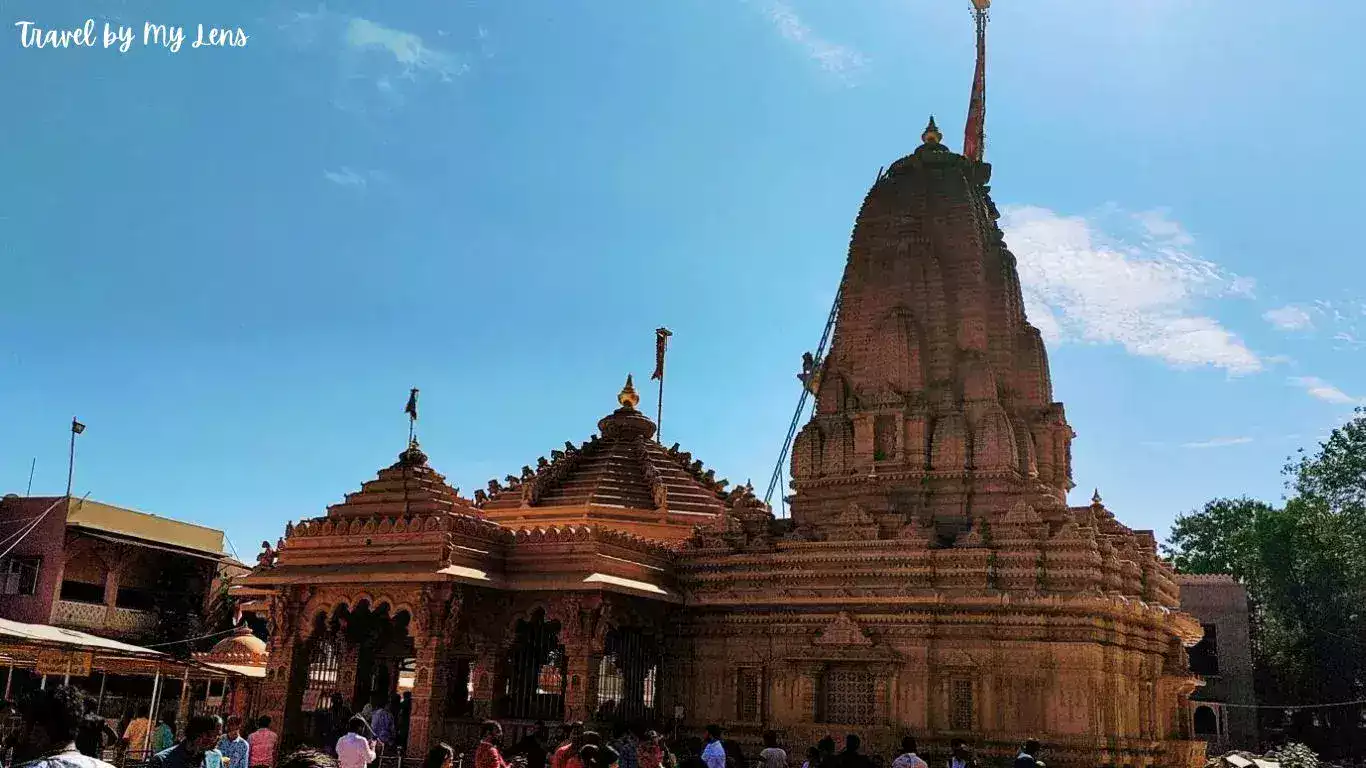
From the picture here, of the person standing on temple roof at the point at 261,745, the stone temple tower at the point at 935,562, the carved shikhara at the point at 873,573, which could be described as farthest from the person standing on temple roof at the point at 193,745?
the stone temple tower at the point at 935,562

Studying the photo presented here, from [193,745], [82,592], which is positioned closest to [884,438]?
[193,745]

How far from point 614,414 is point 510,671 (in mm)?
Answer: 9600

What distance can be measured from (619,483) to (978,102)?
18060 millimetres

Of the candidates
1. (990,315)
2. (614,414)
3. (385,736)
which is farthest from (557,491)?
(990,315)

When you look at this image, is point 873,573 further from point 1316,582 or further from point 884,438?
point 1316,582

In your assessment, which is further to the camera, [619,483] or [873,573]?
[619,483]

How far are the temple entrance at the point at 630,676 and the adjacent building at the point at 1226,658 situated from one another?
27.3 m

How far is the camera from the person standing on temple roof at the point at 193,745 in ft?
30.4

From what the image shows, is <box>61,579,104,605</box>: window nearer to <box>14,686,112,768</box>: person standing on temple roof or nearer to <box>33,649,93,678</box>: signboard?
<box>33,649,93,678</box>: signboard

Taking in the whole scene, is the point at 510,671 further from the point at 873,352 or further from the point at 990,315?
the point at 990,315

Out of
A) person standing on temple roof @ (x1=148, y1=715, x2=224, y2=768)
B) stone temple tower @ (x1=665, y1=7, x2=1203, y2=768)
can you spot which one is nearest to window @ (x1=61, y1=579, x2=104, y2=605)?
stone temple tower @ (x1=665, y1=7, x2=1203, y2=768)

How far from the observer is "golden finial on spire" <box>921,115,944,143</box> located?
94.5ft

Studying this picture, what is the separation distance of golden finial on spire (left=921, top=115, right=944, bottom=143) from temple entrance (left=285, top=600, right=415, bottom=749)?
56.9 feet

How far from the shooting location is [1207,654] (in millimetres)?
43562
